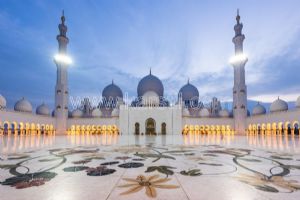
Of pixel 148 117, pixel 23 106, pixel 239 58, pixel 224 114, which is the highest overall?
pixel 239 58

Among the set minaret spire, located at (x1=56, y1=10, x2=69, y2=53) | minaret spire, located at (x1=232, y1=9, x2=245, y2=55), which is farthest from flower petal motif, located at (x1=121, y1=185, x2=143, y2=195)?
minaret spire, located at (x1=232, y1=9, x2=245, y2=55)

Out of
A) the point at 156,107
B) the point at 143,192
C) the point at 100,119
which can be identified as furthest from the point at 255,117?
the point at 143,192

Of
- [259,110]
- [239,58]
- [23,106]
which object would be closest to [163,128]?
[239,58]

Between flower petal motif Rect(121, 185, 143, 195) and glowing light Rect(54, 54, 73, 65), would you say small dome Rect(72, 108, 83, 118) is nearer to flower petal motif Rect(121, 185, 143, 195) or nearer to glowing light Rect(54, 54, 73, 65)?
glowing light Rect(54, 54, 73, 65)

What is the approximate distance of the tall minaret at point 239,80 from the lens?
24.8 metres

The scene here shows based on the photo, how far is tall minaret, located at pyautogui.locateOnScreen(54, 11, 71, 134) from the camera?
24.8 m

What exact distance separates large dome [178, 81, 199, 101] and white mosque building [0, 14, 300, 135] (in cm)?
486

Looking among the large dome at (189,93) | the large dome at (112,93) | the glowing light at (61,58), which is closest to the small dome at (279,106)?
the large dome at (189,93)

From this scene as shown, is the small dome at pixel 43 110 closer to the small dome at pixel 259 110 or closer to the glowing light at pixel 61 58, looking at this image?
the glowing light at pixel 61 58

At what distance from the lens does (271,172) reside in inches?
100.0

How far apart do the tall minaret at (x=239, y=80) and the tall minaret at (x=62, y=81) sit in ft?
72.4

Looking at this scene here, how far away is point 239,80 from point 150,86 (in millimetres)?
12720

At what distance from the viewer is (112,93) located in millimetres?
33906

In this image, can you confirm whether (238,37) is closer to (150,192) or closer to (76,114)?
(76,114)
